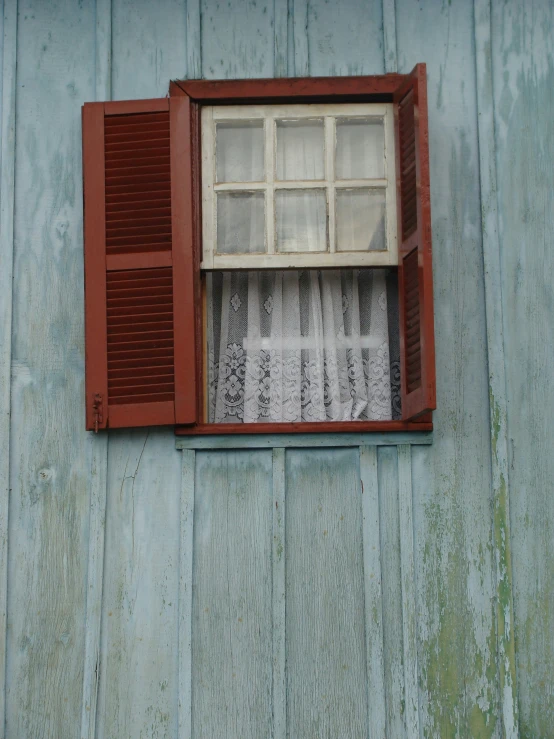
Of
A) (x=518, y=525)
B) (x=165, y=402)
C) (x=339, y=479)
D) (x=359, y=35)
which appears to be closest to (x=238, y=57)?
(x=359, y=35)

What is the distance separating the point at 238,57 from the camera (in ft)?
16.6

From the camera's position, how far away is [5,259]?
4930mm

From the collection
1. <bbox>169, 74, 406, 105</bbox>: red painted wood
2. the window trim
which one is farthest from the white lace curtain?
<bbox>169, 74, 406, 105</bbox>: red painted wood

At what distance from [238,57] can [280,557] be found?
84.9 inches

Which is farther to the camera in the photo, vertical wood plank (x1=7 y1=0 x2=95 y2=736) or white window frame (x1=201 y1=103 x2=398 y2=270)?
white window frame (x1=201 y1=103 x2=398 y2=270)

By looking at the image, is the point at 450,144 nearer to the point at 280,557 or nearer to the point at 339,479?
the point at 339,479

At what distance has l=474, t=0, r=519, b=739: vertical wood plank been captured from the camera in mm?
4543

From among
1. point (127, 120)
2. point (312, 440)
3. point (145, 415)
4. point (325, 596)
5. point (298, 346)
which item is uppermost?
point (127, 120)

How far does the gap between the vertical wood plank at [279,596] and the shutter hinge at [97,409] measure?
72cm

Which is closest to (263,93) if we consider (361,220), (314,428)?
(361,220)

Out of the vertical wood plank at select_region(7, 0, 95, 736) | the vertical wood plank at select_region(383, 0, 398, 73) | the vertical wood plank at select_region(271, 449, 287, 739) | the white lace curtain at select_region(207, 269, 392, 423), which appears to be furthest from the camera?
the vertical wood plank at select_region(383, 0, 398, 73)

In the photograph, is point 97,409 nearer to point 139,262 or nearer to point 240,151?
point 139,262

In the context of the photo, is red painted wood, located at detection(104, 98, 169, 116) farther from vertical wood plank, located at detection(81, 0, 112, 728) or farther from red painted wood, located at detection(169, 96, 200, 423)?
vertical wood plank, located at detection(81, 0, 112, 728)

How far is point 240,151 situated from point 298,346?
883mm
